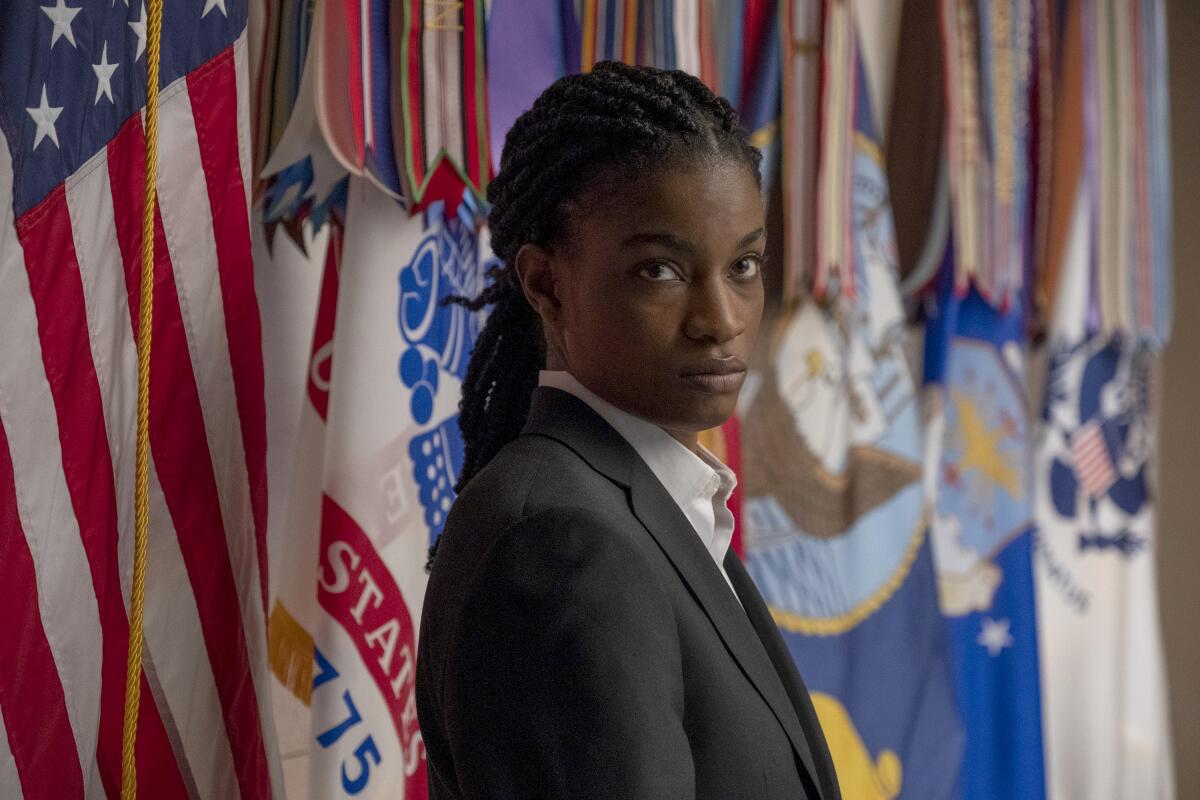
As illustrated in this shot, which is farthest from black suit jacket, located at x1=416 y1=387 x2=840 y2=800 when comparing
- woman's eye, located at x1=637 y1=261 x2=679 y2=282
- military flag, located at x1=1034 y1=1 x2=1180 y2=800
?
military flag, located at x1=1034 y1=1 x2=1180 y2=800

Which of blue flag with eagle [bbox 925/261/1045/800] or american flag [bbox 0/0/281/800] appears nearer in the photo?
american flag [bbox 0/0/281/800]

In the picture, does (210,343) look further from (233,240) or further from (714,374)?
(714,374)

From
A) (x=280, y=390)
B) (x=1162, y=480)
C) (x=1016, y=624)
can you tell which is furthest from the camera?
(x=1162, y=480)

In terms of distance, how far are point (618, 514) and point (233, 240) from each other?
26.9 inches

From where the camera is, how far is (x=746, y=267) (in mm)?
→ 971

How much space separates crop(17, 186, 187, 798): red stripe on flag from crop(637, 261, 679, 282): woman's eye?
2.00 feet

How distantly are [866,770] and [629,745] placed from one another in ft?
4.67

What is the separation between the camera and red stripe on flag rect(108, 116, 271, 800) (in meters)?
1.28

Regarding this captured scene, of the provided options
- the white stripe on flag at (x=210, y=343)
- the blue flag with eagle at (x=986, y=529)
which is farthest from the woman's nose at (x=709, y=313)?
the blue flag with eagle at (x=986, y=529)

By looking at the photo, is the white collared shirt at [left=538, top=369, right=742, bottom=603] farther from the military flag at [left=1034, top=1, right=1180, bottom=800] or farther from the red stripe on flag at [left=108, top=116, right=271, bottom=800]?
the military flag at [left=1034, top=1, right=1180, bottom=800]

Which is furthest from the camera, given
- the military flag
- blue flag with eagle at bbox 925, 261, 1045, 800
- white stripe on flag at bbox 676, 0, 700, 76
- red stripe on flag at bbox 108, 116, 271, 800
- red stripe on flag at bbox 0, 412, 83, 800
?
the military flag

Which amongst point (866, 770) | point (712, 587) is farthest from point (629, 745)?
point (866, 770)

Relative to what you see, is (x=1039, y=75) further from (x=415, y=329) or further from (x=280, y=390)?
(x=280, y=390)

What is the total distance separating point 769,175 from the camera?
6.72 feet
